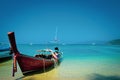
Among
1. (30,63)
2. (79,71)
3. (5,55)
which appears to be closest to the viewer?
(30,63)

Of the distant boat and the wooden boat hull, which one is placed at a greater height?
the wooden boat hull

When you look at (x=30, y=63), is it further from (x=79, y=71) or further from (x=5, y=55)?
(x=5, y=55)

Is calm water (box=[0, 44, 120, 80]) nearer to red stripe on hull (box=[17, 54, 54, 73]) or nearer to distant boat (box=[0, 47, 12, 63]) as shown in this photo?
red stripe on hull (box=[17, 54, 54, 73])

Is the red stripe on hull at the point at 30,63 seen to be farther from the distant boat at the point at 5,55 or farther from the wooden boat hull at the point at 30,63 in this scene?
the distant boat at the point at 5,55

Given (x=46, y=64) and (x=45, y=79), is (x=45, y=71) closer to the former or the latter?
(x=46, y=64)

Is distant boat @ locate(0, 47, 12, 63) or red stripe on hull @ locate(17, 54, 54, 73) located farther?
distant boat @ locate(0, 47, 12, 63)

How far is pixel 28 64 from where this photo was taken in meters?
12.7

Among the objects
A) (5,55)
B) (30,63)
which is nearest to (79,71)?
(30,63)

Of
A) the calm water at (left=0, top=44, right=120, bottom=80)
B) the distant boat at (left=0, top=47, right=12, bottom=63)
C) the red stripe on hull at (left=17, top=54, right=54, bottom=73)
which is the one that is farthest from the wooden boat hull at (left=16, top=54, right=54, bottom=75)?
the distant boat at (left=0, top=47, right=12, bottom=63)

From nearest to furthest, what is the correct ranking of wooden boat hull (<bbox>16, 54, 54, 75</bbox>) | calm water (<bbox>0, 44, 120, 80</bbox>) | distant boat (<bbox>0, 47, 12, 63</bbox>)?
wooden boat hull (<bbox>16, 54, 54, 75</bbox>) < calm water (<bbox>0, 44, 120, 80</bbox>) < distant boat (<bbox>0, 47, 12, 63</bbox>)

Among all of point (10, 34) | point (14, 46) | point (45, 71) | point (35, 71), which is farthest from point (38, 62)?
point (10, 34)

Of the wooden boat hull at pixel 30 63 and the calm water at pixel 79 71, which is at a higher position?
the wooden boat hull at pixel 30 63

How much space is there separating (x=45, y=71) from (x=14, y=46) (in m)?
4.24

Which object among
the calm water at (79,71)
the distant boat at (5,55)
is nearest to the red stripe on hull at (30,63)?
the calm water at (79,71)
